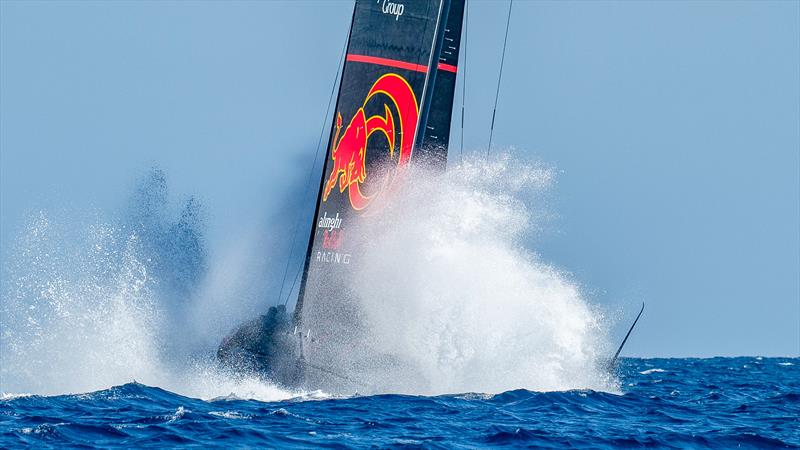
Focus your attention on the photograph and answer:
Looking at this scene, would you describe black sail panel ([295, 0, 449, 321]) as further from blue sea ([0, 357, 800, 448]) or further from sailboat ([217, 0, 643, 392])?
blue sea ([0, 357, 800, 448])

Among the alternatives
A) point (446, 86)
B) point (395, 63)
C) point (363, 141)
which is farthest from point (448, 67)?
point (363, 141)

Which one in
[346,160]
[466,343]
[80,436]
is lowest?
Answer: [80,436]

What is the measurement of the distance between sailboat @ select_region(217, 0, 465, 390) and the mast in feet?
0.05

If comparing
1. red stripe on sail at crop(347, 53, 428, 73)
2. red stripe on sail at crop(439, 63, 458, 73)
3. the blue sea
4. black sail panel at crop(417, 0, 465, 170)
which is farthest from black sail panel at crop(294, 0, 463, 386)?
red stripe on sail at crop(439, 63, 458, 73)

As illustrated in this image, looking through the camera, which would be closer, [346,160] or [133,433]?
[133,433]

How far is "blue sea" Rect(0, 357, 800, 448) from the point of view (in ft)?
37.3

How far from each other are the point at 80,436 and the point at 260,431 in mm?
1656

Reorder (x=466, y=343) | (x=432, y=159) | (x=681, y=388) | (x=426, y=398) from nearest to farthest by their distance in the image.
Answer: (x=426, y=398) → (x=466, y=343) → (x=432, y=159) → (x=681, y=388)

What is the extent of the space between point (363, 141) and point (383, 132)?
317 mm

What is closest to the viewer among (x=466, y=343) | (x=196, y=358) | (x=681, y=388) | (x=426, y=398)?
(x=426, y=398)

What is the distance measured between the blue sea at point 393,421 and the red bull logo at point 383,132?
3235 mm

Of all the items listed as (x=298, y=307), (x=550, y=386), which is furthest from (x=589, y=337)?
(x=298, y=307)

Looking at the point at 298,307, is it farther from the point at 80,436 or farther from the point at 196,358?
the point at 80,436

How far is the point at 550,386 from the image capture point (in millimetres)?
16922
